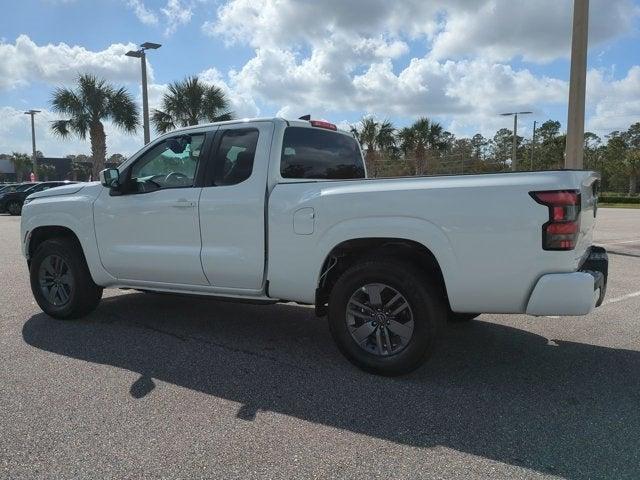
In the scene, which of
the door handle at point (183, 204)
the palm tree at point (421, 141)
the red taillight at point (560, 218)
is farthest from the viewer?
the palm tree at point (421, 141)

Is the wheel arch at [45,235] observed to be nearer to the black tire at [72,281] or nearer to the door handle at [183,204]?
the black tire at [72,281]

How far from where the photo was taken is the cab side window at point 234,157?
4.59 metres

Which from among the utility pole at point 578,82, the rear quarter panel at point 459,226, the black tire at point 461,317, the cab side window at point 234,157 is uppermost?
the utility pole at point 578,82

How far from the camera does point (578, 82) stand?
9781 mm

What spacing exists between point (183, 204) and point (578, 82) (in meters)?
8.07

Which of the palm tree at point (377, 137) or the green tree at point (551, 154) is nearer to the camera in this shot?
the palm tree at point (377, 137)

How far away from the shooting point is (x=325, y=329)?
5387 millimetres

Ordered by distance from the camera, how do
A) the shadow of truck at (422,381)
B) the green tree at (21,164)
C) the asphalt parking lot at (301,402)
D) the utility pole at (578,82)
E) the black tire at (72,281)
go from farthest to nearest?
the green tree at (21,164) < the utility pole at (578,82) < the black tire at (72,281) < the shadow of truck at (422,381) < the asphalt parking lot at (301,402)

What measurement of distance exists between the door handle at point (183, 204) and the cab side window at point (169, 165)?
0.16m

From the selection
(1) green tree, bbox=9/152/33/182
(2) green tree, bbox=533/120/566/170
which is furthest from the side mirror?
(1) green tree, bbox=9/152/33/182

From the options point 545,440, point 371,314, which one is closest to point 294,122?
point 371,314

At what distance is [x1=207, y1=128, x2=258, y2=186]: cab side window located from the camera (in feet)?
15.1

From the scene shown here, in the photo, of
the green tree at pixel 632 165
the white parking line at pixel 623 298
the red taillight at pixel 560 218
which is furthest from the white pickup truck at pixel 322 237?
the green tree at pixel 632 165

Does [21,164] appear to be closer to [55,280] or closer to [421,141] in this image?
[421,141]
